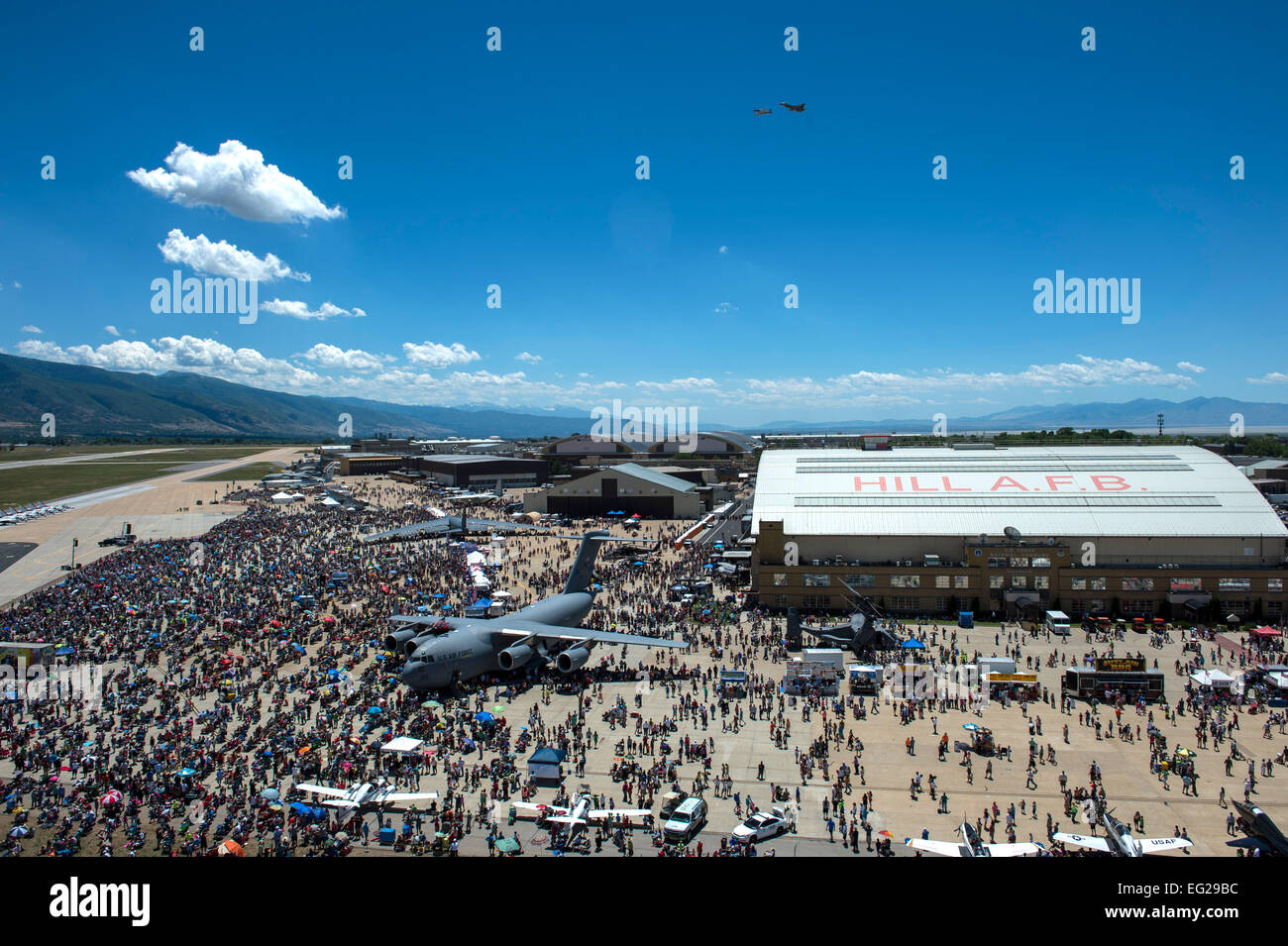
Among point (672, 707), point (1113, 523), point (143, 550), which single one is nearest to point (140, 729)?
point (672, 707)

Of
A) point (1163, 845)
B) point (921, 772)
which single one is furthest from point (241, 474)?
point (1163, 845)

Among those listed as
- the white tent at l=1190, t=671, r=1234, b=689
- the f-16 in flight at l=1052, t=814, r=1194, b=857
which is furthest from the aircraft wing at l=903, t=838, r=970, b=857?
the white tent at l=1190, t=671, r=1234, b=689

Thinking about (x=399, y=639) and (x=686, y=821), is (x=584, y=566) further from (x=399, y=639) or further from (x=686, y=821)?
(x=686, y=821)

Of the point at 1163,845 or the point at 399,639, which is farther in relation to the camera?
the point at 399,639

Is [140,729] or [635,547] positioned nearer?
[140,729]
